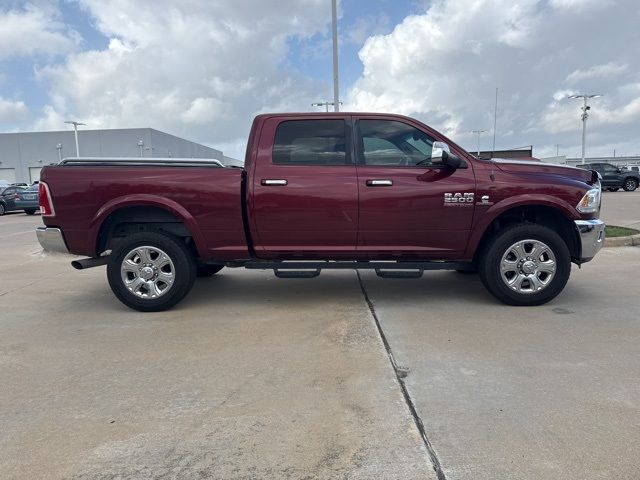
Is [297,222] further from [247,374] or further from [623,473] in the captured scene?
[623,473]

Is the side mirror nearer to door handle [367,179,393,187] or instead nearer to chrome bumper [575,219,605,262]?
door handle [367,179,393,187]

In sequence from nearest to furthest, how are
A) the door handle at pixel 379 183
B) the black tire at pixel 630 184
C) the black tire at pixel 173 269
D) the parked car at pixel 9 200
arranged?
the door handle at pixel 379 183 < the black tire at pixel 173 269 < the parked car at pixel 9 200 < the black tire at pixel 630 184

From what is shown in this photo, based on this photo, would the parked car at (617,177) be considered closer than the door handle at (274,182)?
No

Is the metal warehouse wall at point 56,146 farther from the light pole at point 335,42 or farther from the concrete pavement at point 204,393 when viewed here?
the concrete pavement at point 204,393

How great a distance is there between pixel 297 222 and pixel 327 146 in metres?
0.88

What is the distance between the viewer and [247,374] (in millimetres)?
3510

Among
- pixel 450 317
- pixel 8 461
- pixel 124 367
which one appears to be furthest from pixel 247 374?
pixel 450 317

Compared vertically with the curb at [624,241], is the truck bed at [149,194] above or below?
above

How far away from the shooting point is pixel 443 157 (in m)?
4.62

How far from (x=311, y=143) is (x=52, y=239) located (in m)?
2.95

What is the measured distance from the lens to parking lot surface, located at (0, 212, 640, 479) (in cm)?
246

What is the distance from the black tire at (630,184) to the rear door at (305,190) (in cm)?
3167

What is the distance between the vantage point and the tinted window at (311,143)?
5023 millimetres

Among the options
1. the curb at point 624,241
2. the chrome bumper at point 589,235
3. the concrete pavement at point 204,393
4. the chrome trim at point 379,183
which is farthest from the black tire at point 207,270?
the curb at point 624,241
